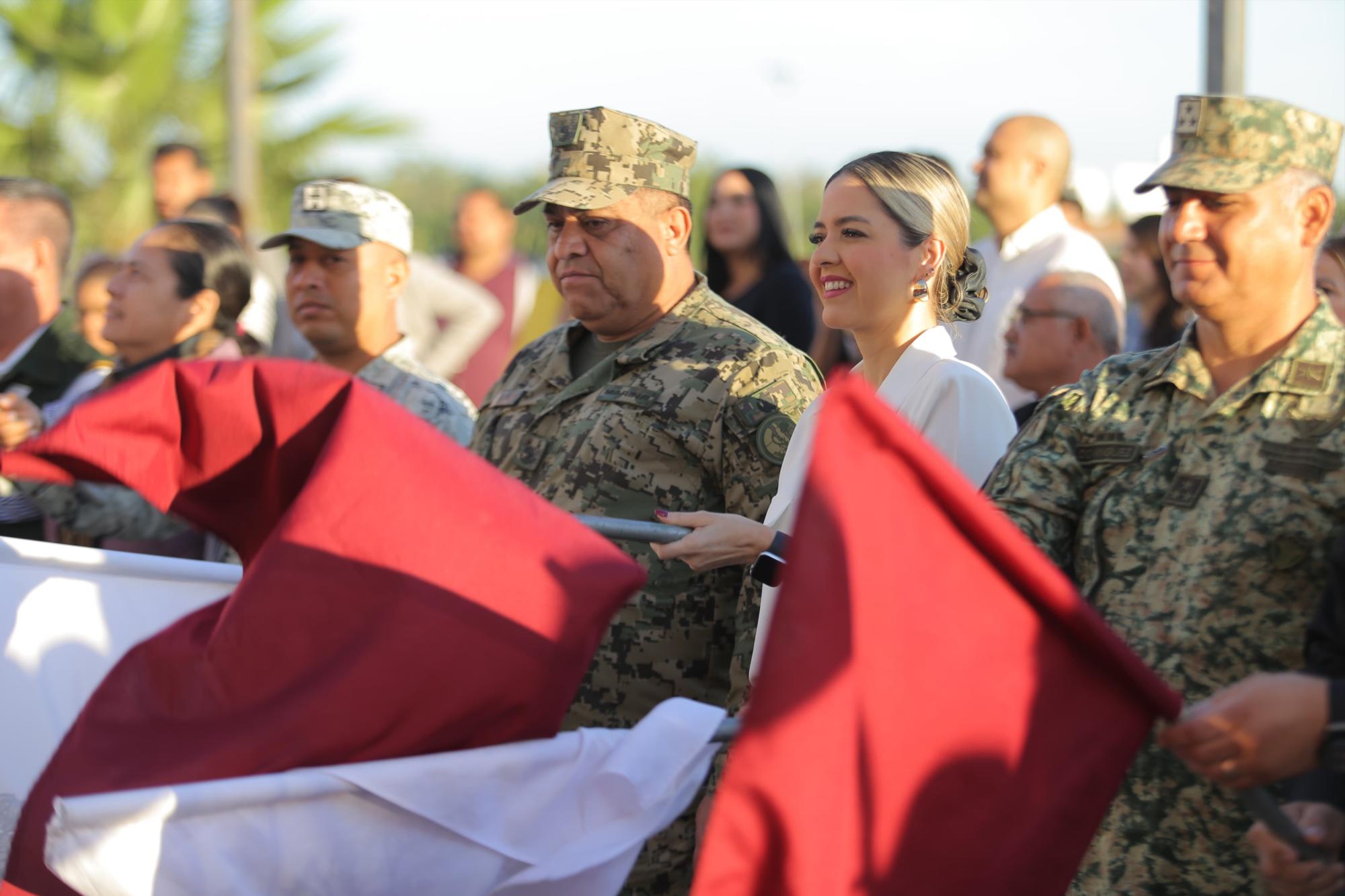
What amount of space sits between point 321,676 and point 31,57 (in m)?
18.8

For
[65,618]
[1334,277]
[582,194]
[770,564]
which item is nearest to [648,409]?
[582,194]

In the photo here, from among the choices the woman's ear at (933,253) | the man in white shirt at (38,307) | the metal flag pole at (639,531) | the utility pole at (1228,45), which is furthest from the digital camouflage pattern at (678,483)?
the utility pole at (1228,45)

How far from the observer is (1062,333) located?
4.82 meters

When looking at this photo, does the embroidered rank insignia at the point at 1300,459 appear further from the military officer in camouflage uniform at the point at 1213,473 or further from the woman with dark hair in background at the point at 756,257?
the woman with dark hair in background at the point at 756,257

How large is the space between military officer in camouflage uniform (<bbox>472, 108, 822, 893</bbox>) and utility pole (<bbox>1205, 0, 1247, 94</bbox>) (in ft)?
7.39

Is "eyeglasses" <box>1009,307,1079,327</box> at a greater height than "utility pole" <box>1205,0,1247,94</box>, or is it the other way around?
"utility pole" <box>1205,0,1247,94</box>

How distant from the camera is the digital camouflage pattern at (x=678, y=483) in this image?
3771 millimetres

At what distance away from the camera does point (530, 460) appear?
4.09 meters

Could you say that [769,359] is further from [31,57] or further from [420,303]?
[31,57]

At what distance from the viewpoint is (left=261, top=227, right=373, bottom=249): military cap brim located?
4.98m

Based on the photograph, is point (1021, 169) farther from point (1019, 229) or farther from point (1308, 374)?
point (1308, 374)

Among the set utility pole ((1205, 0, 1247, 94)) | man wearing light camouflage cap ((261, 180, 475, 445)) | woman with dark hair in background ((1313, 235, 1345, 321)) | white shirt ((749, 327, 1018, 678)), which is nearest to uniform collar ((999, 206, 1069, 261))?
utility pole ((1205, 0, 1247, 94))

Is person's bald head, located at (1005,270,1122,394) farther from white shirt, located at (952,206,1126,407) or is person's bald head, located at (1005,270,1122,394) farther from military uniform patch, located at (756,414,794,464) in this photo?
military uniform patch, located at (756,414,794,464)

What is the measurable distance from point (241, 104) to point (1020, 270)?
26.2ft
